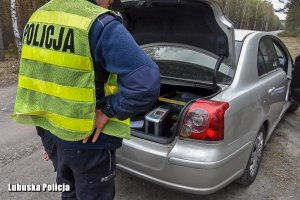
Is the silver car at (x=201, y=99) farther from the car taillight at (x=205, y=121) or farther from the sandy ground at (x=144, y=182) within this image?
the sandy ground at (x=144, y=182)

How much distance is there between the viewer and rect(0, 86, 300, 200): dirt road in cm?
296

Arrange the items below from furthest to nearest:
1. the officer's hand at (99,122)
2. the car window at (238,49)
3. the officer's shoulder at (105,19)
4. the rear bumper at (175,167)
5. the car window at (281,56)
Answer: the car window at (281,56), the car window at (238,49), the rear bumper at (175,167), the officer's hand at (99,122), the officer's shoulder at (105,19)

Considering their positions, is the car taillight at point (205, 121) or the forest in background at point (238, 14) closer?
the car taillight at point (205, 121)

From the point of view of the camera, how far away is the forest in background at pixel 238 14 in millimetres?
13682

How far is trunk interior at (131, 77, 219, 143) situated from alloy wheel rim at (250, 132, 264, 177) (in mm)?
704

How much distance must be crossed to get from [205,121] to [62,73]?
1.19 metres

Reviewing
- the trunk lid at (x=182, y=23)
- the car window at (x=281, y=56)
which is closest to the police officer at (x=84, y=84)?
the trunk lid at (x=182, y=23)

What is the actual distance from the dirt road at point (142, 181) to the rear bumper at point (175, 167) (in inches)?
18.4

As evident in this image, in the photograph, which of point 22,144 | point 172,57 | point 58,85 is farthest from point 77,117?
point 22,144

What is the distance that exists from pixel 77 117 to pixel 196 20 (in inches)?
69.2

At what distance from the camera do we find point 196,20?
2.97 metres

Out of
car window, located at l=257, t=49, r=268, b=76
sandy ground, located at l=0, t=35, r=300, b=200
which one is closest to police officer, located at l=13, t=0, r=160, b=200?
sandy ground, located at l=0, t=35, r=300, b=200

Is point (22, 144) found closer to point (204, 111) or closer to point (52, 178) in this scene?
point (52, 178)

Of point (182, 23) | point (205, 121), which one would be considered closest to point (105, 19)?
point (205, 121)
